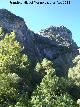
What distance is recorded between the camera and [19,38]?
156 meters

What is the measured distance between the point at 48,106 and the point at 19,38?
10324 cm

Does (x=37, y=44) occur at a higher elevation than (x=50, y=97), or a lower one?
higher

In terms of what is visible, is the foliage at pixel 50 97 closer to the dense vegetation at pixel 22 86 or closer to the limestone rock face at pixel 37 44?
the dense vegetation at pixel 22 86

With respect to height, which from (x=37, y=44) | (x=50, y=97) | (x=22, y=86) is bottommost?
(x=50, y=97)

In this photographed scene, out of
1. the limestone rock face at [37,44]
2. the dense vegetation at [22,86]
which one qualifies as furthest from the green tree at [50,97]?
the limestone rock face at [37,44]

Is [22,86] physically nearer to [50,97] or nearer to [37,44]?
[50,97]

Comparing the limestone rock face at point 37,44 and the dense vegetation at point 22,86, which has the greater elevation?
the limestone rock face at point 37,44

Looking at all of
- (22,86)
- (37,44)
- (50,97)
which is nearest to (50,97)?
(50,97)

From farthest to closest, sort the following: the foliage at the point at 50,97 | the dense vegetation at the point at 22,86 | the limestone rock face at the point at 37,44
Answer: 1. the limestone rock face at the point at 37,44
2. the foliage at the point at 50,97
3. the dense vegetation at the point at 22,86

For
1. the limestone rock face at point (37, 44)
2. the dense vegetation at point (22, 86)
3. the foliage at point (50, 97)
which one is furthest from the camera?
the limestone rock face at point (37, 44)

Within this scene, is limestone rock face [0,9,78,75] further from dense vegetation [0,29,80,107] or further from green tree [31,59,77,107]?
green tree [31,59,77,107]

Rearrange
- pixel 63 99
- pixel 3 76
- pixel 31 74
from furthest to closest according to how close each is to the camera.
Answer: pixel 31 74, pixel 63 99, pixel 3 76

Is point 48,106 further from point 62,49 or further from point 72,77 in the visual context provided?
point 62,49

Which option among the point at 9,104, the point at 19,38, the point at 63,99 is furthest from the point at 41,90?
the point at 19,38
